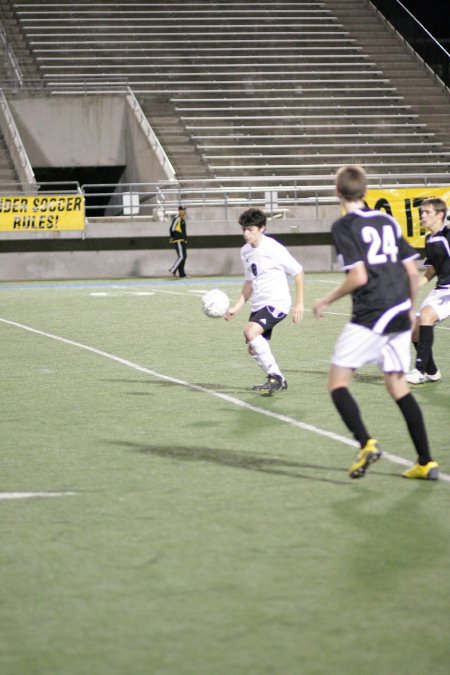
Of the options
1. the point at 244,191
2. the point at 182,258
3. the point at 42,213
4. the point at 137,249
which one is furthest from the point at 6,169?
the point at 182,258

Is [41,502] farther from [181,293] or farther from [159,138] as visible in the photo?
[159,138]

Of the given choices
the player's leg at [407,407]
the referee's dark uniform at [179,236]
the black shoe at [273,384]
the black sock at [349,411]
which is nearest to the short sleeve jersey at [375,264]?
the player's leg at [407,407]

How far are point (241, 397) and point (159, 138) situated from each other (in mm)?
28571

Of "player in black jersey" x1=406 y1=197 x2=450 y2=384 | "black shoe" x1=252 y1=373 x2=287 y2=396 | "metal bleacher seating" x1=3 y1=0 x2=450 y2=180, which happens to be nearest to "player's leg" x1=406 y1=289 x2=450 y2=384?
"player in black jersey" x1=406 y1=197 x2=450 y2=384

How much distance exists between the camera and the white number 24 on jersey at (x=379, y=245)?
6004 mm

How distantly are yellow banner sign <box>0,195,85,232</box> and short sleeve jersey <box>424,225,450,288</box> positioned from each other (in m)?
21.4

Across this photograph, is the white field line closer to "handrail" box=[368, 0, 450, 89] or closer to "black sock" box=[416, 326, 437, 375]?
"black sock" box=[416, 326, 437, 375]

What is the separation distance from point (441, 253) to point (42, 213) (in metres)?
21.9

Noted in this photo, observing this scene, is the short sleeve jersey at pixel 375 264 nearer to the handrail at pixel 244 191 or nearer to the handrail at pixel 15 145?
the handrail at pixel 244 191

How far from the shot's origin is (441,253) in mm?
→ 10383

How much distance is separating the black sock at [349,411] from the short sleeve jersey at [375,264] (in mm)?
405

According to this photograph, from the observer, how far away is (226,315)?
1016 centimetres

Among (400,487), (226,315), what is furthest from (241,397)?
(400,487)

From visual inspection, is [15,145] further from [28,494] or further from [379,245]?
[379,245]
